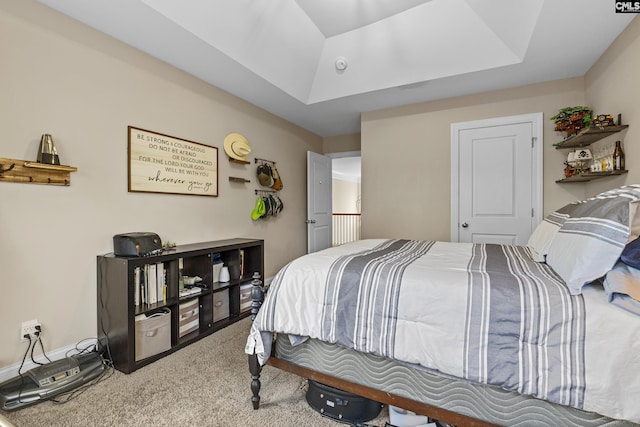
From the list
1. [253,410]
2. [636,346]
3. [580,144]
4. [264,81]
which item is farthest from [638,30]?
[253,410]

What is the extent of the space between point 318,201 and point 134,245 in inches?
118

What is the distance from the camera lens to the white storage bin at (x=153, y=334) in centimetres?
206

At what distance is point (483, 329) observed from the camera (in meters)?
1.13

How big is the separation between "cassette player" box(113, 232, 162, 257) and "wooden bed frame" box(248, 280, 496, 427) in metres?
1.09

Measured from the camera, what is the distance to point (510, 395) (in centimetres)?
112

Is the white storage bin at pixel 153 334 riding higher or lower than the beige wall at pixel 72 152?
lower

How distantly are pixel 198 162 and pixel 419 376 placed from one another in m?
2.72

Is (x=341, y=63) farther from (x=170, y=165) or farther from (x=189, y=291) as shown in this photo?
(x=189, y=291)

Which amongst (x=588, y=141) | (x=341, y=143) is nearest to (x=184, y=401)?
(x=588, y=141)

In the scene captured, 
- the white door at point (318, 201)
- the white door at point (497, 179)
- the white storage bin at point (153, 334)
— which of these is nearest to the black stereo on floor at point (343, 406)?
the white storage bin at point (153, 334)

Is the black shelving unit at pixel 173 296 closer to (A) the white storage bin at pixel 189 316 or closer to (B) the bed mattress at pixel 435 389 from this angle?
(A) the white storage bin at pixel 189 316

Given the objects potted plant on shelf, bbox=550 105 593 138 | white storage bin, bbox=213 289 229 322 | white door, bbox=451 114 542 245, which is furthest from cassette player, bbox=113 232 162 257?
potted plant on shelf, bbox=550 105 593 138

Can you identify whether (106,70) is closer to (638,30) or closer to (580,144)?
(638,30)

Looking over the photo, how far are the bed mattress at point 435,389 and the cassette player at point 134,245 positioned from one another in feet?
4.25
